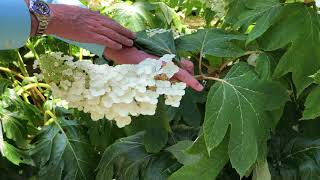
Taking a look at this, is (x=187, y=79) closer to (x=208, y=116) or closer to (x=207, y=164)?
(x=208, y=116)

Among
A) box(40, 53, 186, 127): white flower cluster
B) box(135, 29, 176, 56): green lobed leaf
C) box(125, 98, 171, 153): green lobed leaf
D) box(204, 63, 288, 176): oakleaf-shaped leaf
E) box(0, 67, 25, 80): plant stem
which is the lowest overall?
box(0, 67, 25, 80): plant stem

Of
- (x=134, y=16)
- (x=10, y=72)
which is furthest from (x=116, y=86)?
(x=10, y=72)

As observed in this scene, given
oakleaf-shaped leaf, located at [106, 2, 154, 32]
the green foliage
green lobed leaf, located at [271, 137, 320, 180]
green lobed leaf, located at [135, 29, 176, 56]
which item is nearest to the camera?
the green foliage

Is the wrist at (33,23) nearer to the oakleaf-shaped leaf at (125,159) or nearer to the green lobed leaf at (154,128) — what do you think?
the green lobed leaf at (154,128)

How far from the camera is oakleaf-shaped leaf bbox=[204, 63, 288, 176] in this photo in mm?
1153

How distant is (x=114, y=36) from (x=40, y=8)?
17cm

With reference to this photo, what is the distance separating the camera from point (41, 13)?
1.10m

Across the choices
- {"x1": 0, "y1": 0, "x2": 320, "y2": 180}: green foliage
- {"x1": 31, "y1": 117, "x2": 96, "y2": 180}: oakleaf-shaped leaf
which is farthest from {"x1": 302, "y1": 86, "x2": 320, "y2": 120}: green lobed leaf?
{"x1": 31, "y1": 117, "x2": 96, "y2": 180}: oakleaf-shaped leaf

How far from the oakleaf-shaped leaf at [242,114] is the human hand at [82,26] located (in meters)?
0.25

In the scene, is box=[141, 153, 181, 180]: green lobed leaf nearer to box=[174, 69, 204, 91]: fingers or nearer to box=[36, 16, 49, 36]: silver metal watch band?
box=[174, 69, 204, 91]: fingers

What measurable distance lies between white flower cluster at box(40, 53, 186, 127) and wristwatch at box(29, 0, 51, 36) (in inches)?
4.8

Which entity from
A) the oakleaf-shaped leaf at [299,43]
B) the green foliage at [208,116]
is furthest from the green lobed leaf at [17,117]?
the oakleaf-shaped leaf at [299,43]

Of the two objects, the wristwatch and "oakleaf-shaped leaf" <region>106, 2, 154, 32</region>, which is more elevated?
the wristwatch

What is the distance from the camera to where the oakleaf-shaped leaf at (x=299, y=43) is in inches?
47.8
